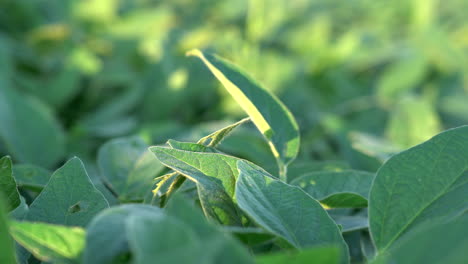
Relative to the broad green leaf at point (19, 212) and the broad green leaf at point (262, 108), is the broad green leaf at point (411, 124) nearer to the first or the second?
the broad green leaf at point (262, 108)

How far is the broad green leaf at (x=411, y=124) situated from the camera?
150 centimetres

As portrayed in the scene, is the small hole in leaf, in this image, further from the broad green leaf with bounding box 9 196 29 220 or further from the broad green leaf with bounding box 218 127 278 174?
the broad green leaf with bounding box 218 127 278 174

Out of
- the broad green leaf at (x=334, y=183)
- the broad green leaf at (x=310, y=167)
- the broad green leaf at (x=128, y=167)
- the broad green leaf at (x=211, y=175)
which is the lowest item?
the broad green leaf at (x=310, y=167)

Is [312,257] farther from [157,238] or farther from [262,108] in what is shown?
[262,108]

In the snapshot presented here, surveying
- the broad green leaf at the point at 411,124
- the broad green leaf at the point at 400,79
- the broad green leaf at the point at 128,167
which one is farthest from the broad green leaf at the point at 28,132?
the broad green leaf at the point at 400,79

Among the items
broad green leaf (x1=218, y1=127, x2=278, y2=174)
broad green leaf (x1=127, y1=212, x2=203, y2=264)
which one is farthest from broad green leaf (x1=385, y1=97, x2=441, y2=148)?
broad green leaf (x1=127, y1=212, x2=203, y2=264)

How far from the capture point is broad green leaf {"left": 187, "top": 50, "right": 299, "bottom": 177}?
69 centimetres


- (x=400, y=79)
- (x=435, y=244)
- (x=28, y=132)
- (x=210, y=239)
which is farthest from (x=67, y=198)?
(x=400, y=79)

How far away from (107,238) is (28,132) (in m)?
0.76

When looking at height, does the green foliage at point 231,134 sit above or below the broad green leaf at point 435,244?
below

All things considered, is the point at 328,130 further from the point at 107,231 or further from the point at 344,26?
the point at 344,26

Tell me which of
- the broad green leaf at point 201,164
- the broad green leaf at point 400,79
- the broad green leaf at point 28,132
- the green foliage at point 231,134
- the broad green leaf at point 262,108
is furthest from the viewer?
the broad green leaf at point 400,79

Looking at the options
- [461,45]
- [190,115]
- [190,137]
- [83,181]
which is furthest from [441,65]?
[83,181]

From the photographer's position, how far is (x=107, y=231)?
44 cm
